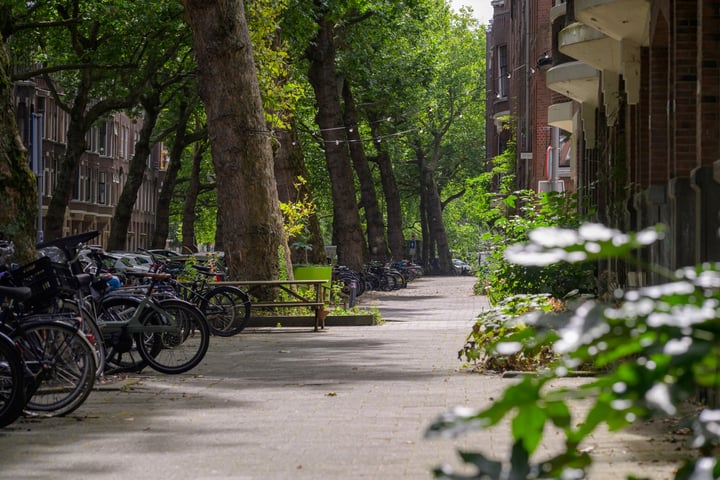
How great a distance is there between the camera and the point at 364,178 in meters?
52.9

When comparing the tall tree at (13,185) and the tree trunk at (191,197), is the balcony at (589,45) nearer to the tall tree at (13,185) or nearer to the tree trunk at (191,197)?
the tall tree at (13,185)

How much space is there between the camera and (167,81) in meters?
44.0

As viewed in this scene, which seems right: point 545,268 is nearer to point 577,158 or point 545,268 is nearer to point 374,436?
point 374,436

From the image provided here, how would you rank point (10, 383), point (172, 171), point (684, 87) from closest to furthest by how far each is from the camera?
point (10, 383) < point (684, 87) < point (172, 171)

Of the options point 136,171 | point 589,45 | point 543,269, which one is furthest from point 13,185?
point 136,171

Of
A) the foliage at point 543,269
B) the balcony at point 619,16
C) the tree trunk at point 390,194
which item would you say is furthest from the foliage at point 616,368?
the tree trunk at point 390,194

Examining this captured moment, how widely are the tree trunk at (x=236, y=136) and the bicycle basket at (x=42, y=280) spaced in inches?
519

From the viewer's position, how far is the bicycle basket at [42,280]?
10961 mm

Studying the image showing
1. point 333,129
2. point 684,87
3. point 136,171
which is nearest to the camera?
point 684,87

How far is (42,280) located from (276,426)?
2644 mm

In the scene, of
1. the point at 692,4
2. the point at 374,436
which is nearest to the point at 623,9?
the point at 692,4

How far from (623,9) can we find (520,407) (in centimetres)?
1331

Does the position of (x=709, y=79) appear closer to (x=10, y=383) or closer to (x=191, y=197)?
(x=10, y=383)

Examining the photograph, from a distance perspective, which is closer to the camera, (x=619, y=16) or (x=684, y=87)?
(x=684, y=87)
